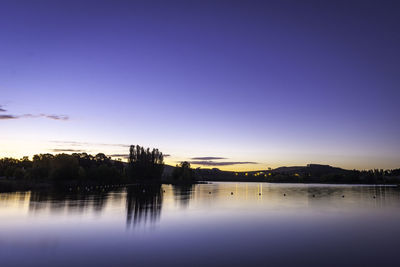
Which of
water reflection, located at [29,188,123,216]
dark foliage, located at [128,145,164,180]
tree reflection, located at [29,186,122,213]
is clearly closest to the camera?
water reflection, located at [29,188,123,216]

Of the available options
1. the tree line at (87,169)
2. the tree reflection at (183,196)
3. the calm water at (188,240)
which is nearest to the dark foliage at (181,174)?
the tree line at (87,169)

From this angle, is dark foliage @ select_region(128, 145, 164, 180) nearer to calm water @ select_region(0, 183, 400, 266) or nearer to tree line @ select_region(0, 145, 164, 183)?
tree line @ select_region(0, 145, 164, 183)

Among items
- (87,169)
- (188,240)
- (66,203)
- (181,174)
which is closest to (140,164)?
(87,169)

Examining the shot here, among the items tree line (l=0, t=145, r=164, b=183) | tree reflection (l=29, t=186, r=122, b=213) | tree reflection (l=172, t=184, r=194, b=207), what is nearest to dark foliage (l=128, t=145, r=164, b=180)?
tree line (l=0, t=145, r=164, b=183)

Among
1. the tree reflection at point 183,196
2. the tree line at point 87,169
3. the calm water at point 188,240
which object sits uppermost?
the tree line at point 87,169

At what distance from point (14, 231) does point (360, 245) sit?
1742 cm

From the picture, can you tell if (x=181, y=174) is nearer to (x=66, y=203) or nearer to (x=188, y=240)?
(x=66, y=203)

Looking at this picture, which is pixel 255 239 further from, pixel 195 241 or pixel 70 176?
pixel 70 176

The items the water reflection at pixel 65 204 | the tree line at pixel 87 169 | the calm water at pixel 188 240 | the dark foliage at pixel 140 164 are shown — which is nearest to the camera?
the calm water at pixel 188 240

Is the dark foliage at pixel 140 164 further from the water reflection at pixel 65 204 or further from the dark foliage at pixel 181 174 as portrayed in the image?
the water reflection at pixel 65 204

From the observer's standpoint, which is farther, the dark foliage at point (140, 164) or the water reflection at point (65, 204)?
the dark foliage at point (140, 164)

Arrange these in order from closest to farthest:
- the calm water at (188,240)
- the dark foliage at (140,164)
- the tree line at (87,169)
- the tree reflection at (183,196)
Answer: the calm water at (188,240)
the tree reflection at (183,196)
the tree line at (87,169)
the dark foliage at (140,164)

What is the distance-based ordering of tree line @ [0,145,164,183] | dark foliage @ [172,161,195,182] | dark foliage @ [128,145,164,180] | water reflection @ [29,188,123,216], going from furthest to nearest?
dark foliage @ [172,161,195,182] < dark foliage @ [128,145,164,180] < tree line @ [0,145,164,183] < water reflection @ [29,188,123,216]

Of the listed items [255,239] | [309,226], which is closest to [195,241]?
[255,239]
